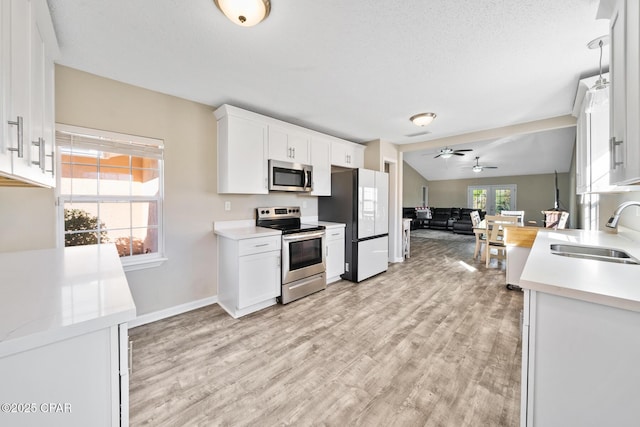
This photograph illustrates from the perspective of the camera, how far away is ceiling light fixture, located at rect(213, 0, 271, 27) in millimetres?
1421

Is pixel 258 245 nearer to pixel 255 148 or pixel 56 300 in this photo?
pixel 255 148

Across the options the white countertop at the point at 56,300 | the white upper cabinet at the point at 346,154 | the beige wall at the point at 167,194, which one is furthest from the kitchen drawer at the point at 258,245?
the white upper cabinet at the point at 346,154

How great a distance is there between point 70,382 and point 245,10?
6.07 feet

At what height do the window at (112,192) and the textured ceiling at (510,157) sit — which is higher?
the textured ceiling at (510,157)

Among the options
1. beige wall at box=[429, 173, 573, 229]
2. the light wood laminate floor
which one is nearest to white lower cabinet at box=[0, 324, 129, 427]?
the light wood laminate floor

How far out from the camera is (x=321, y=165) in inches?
152

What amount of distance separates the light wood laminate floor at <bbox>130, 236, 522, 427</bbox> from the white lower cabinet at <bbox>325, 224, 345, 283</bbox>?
56 cm

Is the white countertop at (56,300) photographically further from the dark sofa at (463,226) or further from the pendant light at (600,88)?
the dark sofa at (463,226)

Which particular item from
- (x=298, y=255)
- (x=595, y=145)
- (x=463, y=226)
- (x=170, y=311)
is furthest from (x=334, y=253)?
(x=463, y=226)

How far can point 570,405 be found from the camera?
0.99 metres

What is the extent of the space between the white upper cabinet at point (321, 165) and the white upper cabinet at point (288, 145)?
0.16m

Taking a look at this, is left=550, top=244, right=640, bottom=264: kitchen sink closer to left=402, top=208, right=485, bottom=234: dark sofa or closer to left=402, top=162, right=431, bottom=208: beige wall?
left=402, top=208, right=485, bottom=234: dark sofa

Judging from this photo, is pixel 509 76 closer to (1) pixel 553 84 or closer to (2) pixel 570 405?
(1) pixel 553 84

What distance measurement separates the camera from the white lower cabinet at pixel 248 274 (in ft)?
8.72
